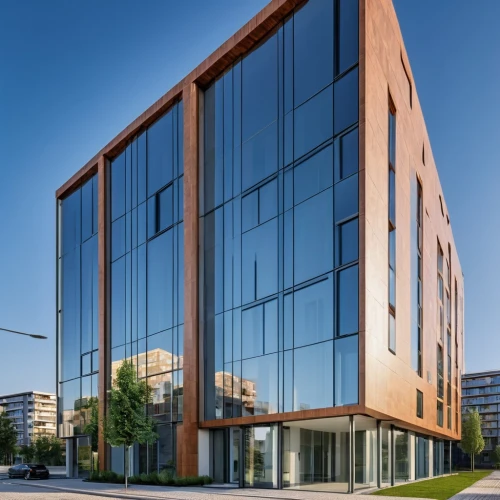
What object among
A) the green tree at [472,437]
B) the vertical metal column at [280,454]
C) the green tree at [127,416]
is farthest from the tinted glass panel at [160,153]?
the green tree at [472,437]

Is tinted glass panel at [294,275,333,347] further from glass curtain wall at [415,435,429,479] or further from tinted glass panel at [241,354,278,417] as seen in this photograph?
glass curtain wall at [415,435,429,479]

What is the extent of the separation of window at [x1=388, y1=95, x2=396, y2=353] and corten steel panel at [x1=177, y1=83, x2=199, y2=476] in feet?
32.5

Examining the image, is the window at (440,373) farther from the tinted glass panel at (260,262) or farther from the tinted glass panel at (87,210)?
the tinted glass panel at (87,210)

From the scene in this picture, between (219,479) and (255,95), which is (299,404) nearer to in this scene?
(219,479)

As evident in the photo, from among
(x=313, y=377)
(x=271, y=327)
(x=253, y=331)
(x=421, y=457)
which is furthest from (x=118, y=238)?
(x=421, y=457)

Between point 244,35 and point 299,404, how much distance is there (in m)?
18.1

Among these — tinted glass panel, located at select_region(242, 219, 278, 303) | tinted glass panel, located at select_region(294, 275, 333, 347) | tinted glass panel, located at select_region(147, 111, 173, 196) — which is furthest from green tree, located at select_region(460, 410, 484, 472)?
tinted glass panel, located at select_region(294, 275, 333, 347)

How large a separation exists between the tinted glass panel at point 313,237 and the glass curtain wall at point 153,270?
349 inches

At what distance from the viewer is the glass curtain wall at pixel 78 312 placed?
1775 inches

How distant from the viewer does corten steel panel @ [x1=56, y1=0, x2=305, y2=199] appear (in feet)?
105

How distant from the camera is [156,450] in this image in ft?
119

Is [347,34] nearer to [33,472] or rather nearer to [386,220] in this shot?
[386,220]

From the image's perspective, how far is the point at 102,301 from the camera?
43375mm

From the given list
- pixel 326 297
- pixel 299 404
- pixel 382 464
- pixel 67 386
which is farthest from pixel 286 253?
pixel 67 386
